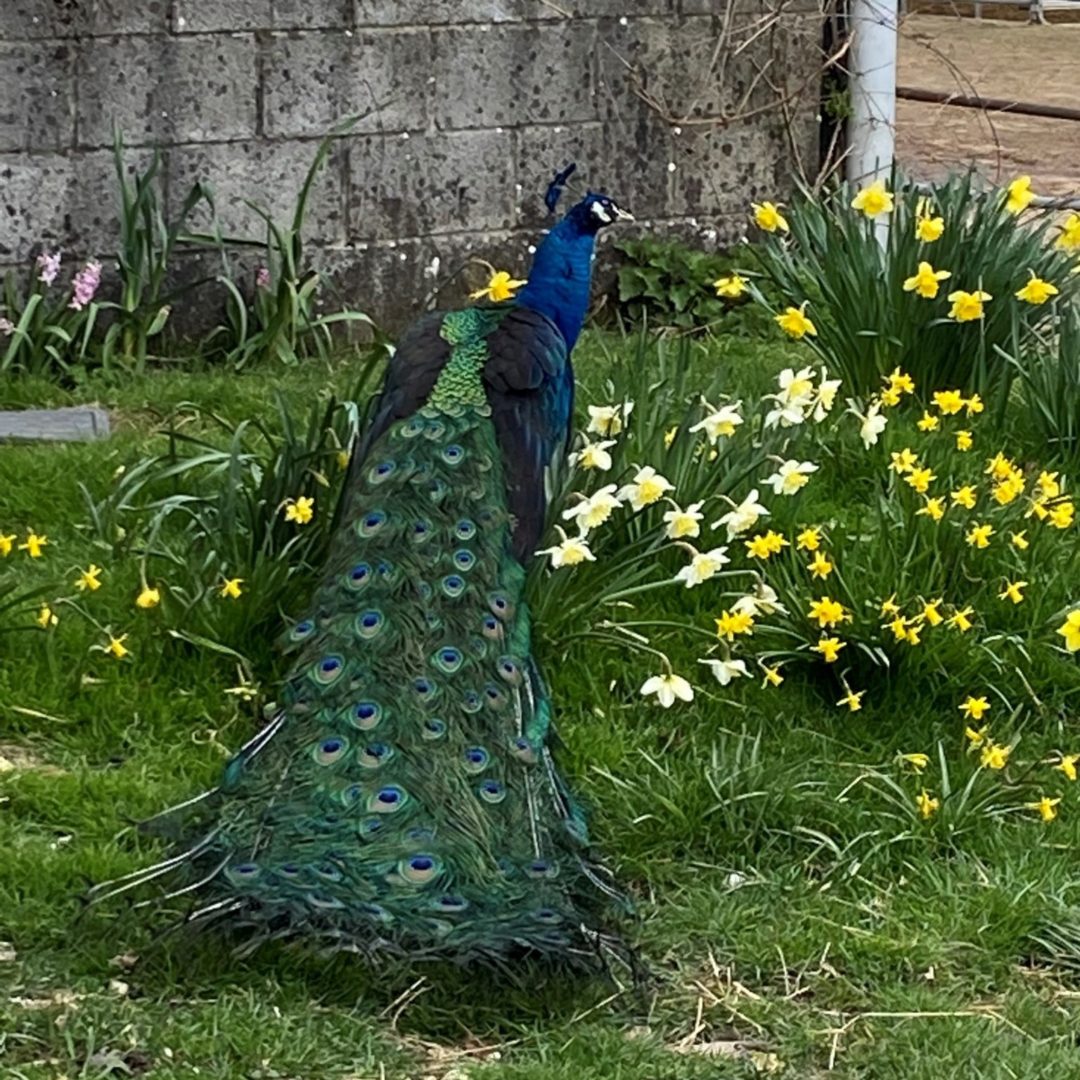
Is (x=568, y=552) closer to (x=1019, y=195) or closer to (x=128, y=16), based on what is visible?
(x=1019, y=195)

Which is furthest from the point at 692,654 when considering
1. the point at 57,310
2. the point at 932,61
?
the point at 932,61

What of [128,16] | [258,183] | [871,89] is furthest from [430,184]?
[871,89]

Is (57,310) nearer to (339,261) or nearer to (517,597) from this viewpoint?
(339,261)

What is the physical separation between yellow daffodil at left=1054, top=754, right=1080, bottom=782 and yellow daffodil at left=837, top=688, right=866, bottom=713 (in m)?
0.38

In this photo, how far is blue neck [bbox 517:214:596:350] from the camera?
4617 mm

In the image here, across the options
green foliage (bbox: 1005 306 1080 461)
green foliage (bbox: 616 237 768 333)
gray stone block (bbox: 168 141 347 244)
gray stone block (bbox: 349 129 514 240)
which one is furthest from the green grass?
green foliage (bbox: 616 237 768 333)

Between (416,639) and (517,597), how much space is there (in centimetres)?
25

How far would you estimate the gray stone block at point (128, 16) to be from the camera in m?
6.55

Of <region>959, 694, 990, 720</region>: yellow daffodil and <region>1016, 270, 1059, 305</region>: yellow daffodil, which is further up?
<region>1016, 270, 1059, 305</region>: yellow daffodil

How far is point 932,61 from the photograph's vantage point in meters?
16.8

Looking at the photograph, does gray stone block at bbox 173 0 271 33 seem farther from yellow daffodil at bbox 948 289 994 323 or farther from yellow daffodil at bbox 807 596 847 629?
yellow daffodil at bbox 807 596 847 629

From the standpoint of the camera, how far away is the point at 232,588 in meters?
4.32

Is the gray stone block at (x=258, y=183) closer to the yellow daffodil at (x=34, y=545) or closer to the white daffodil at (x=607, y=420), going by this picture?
the yellow daffodil at (x=34, y=545)

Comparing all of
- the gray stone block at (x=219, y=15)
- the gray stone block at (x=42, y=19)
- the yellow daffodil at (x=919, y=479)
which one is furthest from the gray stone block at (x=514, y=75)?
the yellow daffodil at (x=919, y=479)
